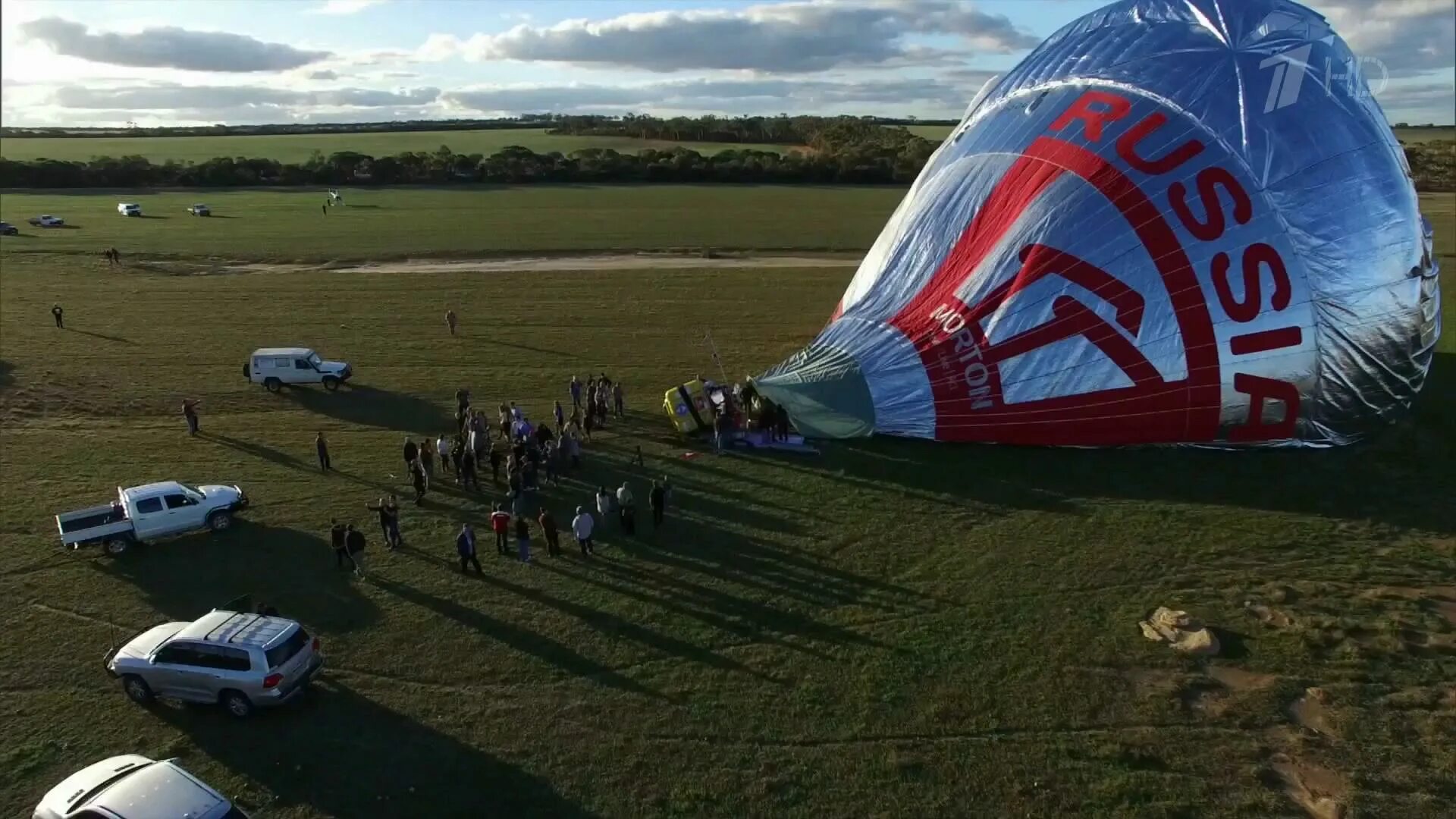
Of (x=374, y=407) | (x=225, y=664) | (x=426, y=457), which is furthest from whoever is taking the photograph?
(x=374, y=407)

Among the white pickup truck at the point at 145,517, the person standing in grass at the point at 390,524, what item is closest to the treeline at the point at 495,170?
the person standing in grass at the point at 390,524

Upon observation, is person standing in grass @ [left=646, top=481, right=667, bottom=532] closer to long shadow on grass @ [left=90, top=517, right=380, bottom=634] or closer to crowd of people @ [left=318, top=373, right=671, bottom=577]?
crowd of people @ [left=318, top=373, right=671, bottom=577]

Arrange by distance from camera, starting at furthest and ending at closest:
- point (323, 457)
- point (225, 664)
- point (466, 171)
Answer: point (466, 171) < point (323, 457) < point (225, 664)

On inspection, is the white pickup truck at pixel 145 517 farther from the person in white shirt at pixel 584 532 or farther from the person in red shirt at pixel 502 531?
the person in white shirt at pixel 584 532

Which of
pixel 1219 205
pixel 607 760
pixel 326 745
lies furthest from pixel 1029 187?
pixel 326 745

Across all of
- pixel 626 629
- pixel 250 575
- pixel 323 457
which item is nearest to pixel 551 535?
pixel 626 629

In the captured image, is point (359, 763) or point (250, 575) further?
point (250, 575)

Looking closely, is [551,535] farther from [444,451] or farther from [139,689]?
[139,689]
